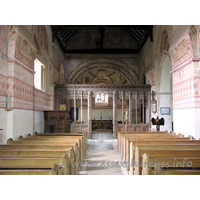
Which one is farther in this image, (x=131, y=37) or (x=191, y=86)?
(x=131, y=37)

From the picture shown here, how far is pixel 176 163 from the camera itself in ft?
9.52

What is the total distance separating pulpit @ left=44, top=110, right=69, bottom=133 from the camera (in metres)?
7.95

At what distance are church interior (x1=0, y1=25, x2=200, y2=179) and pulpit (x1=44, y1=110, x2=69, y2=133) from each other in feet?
0.13

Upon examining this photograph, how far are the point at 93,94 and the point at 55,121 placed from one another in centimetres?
324

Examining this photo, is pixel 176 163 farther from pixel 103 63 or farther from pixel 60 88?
pixel 103 63

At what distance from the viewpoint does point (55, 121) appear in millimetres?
8039

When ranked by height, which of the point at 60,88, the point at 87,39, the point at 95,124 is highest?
the point at 87,39

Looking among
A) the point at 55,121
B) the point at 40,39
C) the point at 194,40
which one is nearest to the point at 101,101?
the point at 55,121

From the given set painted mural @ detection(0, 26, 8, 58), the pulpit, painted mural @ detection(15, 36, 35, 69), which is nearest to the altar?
the pulpit

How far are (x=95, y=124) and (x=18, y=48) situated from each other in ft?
31.7

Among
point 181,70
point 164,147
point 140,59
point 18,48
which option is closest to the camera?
point 164,147

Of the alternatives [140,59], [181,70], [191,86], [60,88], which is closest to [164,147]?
[191,86]

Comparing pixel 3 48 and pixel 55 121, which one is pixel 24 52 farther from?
pixel 55 121

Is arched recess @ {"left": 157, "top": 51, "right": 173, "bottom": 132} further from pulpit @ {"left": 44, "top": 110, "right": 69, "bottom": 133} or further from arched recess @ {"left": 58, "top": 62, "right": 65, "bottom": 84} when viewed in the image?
arched recess @ {"left": 58, "top": 62, "right": 65, "bottom": 84}
